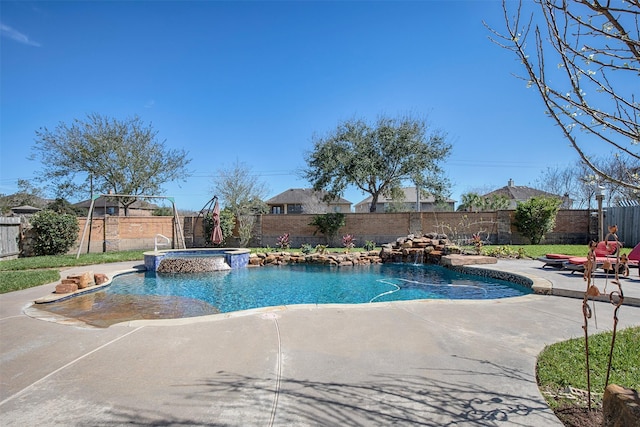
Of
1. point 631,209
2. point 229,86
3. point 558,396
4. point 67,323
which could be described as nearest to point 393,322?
point 558,396

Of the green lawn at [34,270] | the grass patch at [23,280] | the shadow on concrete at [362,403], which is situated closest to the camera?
the shadow on concrete at [362,403]

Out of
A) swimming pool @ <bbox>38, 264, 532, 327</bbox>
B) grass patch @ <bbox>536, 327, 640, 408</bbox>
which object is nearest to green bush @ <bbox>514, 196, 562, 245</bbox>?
swimming pool @ <bbox>38, 264, 532, 327</bbox>

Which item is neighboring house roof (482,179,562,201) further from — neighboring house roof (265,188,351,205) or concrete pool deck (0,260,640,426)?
concrete pool deck (0,260,640,426)

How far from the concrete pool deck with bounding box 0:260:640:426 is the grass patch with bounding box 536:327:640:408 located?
0.43 feet

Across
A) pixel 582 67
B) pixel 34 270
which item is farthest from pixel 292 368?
pixel 34 270

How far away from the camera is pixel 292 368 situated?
3.00 metres

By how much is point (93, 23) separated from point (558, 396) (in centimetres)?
1129

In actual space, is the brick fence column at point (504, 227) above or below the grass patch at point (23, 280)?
above

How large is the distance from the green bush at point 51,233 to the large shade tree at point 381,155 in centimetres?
1358

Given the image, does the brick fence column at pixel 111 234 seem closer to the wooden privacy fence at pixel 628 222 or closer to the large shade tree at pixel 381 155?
the large shade tree at pixel 381 155

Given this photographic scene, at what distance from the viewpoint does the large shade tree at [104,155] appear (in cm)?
2077

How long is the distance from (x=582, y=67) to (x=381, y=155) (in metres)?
18.4

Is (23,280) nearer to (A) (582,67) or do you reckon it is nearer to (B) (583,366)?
(B) (583,366)

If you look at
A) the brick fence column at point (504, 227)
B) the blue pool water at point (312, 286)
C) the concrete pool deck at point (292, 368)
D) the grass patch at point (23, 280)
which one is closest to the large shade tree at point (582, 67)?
the concrete pool deck at point (292, 368)
